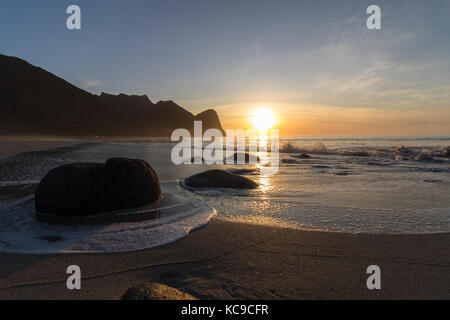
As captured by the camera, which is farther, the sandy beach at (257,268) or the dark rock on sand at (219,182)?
the dark rock on sand at (219,182)

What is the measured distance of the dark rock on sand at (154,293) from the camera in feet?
5.80

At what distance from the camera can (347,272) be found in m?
2.33

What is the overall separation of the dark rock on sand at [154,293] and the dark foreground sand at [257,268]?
16cm

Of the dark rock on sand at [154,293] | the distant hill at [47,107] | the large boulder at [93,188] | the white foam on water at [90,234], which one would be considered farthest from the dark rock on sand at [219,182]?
the distant hill at [47,107]

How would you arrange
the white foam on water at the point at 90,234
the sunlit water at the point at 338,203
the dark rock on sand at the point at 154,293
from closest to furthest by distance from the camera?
the dark rock on sand at the point at 154,293 < the white foam on water at the point at 90,234 < the sunlit water at the point at 338,203

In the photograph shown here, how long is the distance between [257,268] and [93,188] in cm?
304

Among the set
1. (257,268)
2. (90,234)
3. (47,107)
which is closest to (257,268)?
(257,268)

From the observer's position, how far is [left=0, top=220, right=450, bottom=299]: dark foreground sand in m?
2.00

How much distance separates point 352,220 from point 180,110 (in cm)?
18089

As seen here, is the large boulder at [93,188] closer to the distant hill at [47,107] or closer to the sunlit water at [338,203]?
the sunlit water at [338,203]

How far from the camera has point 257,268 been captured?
237 centimetres

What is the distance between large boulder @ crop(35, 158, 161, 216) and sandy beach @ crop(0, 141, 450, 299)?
54.8 inches
